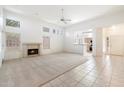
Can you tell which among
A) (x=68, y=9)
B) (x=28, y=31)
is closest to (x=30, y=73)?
(x=68, y=9)

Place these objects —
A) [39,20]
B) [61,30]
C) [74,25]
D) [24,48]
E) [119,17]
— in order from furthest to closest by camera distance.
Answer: [61,30] → [74,25] → [39,20] → [24,48] → [119,17]

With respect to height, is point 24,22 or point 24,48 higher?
point 24,22

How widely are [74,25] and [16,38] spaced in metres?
5.88

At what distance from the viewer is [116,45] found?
832cm

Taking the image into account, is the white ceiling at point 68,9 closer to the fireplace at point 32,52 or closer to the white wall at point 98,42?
the white wall at point 98,42

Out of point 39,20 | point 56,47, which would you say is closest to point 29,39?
point 39,20

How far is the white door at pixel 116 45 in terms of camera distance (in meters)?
8.01

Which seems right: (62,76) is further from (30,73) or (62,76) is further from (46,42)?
(46,42)

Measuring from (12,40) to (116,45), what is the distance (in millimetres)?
8647

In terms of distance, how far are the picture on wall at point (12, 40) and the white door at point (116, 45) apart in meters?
8.17

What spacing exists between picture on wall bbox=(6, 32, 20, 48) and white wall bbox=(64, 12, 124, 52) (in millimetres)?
5589

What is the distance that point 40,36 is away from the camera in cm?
817
